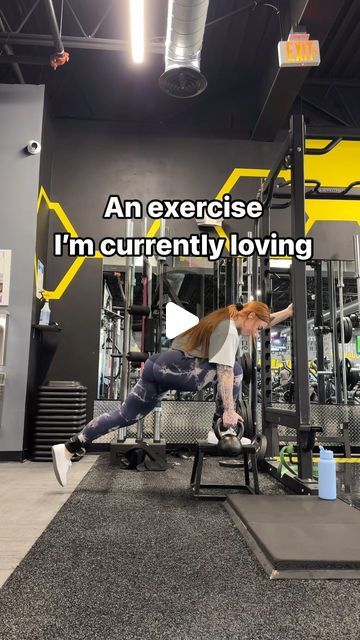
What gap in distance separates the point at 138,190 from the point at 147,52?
1.32 meters

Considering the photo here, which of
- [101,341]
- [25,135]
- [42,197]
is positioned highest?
[25,135]

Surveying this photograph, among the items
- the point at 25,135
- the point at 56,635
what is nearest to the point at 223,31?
the point at 25,135

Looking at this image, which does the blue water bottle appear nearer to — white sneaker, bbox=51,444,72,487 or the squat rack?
the squat rack

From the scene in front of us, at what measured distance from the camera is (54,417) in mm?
4039

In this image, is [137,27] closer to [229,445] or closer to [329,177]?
[329,177]

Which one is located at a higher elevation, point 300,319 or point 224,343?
point 300,319

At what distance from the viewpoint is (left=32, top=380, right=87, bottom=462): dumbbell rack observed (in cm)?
402

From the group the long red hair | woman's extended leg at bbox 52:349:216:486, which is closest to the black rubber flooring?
woman's extended leg at bbox 52:349:216:486

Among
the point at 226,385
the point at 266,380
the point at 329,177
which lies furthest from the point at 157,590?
the point at 329,177

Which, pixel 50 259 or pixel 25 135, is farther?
pixel 50 259

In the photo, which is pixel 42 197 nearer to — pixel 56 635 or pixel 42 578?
pixel 42 578

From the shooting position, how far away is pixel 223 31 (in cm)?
473

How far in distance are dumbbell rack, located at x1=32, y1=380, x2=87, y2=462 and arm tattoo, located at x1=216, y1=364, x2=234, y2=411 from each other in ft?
6.34

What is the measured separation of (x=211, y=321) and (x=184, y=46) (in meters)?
2.58
